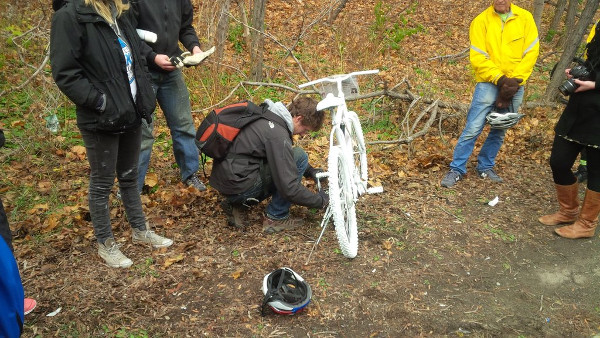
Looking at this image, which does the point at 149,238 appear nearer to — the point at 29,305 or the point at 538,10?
the point at 29,305

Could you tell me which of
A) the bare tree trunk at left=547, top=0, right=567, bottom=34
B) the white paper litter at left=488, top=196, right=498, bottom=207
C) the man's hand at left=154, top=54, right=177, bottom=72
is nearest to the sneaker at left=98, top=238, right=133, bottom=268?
the man's hand at left=154, top=54, right=177, bottom=72

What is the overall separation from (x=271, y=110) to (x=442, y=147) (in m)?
3.09

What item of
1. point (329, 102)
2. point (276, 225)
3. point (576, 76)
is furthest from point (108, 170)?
point (576, 76)

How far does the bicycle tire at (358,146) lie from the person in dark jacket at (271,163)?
339 millimetres

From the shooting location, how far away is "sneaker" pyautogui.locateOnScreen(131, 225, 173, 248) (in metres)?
3.61

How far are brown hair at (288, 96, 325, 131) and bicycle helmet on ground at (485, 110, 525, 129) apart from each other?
2135 mm

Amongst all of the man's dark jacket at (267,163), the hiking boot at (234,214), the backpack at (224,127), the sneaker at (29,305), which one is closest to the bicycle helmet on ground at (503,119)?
the man's dark jacket at (267,163)

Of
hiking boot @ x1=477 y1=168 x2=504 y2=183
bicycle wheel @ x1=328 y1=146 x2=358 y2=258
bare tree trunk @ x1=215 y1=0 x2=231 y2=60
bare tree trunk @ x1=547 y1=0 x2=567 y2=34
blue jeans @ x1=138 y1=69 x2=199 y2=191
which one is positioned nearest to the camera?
bicycle wheel @ x1=328 y1=146 x2=358 y2=258

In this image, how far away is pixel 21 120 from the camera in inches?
220

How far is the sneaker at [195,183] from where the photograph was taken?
4.48 metres

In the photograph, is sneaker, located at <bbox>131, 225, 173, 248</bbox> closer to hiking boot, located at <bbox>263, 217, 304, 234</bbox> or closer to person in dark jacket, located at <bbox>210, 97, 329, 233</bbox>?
person in dark jacket, located at <bbox>210, 97, 329, 233</bbox>

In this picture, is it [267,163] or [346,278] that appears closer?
[346,278]

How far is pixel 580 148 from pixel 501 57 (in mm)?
1247

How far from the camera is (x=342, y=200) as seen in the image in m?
Result: 3.43
